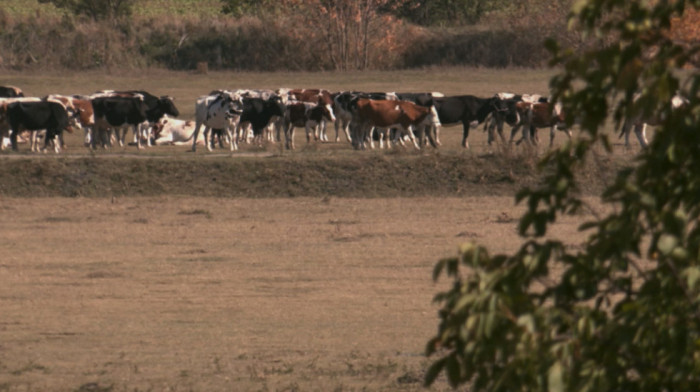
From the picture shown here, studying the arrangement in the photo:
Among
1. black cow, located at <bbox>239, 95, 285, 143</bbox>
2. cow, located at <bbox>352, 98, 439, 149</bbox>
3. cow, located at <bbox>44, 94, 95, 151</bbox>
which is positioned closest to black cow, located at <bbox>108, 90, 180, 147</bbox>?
cow, located at <bbox>44, 94, 95, 151</bbox>

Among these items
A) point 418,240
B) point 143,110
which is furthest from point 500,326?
point 143,110

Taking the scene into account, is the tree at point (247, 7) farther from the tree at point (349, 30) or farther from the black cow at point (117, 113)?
the black cow at point (117, 113)

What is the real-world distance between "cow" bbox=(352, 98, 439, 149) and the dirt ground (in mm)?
7156

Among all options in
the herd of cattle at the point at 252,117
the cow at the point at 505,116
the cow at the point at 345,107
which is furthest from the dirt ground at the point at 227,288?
the cow at the point at 345,107

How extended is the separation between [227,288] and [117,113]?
54.7 feet

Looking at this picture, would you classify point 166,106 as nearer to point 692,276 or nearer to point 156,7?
point 692,276

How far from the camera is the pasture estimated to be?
947 centimetres

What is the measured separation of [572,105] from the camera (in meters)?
4.07

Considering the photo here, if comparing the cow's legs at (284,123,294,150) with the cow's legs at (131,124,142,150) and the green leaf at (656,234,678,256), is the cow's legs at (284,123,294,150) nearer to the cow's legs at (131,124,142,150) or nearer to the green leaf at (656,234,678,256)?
the cow's legs at (131,124,142,150)

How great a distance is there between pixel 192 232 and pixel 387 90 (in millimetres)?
30269

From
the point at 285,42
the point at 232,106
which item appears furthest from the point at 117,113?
Result: the point at 285,42

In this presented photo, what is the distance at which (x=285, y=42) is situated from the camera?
62344 mm

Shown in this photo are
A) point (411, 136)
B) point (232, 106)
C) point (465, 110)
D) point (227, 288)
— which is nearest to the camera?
point (227, 288)

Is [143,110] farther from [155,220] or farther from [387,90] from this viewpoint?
[387,90]
